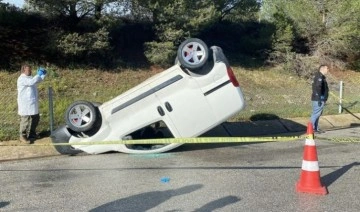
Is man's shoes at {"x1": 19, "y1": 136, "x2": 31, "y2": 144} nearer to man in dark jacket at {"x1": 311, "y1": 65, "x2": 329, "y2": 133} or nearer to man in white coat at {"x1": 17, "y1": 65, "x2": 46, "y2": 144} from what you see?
man in white coat at {"x1": 17, "y1": 65, "x2": 46, "y2": 144}

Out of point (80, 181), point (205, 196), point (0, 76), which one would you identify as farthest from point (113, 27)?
point (205, 196)

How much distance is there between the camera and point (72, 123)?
8.36m

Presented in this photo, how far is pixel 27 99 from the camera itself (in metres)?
9.06

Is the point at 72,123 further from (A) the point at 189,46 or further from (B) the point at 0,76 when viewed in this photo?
(B) the point at 0,76

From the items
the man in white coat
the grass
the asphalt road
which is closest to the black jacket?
the grass

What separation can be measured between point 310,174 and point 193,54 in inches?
124

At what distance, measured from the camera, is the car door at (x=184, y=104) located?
27.0ft

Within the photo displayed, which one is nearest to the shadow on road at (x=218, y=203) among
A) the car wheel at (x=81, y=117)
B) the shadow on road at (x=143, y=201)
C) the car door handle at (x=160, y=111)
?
the shadow on road at (x=143, y=201)

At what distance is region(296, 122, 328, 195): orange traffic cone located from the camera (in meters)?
6.11

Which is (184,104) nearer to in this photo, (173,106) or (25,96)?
(173,106)

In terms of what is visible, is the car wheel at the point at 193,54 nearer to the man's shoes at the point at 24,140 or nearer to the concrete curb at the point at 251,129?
the concrete curb at the point at 251,129

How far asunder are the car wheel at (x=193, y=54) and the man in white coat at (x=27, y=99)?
8.40 feet

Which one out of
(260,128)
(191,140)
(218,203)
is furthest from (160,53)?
(218,203)

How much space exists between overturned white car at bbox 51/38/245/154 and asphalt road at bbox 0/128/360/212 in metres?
0.42
